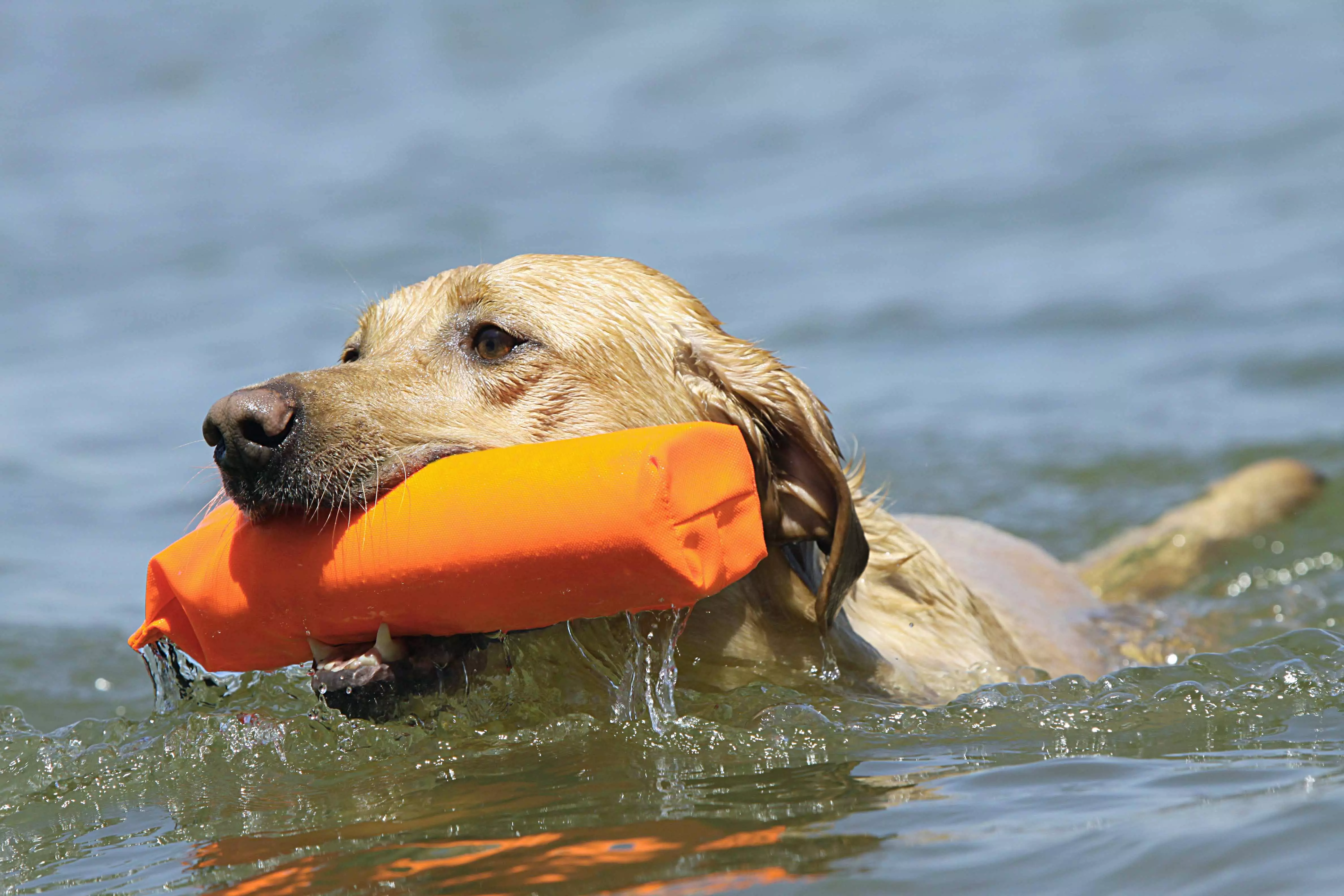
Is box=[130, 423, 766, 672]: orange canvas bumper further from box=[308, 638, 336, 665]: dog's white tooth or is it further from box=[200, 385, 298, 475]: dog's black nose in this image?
box=[200, 385, 298, 475]: dog's black nose

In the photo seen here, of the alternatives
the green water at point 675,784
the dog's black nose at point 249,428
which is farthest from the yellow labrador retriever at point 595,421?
the green water at point 675,784

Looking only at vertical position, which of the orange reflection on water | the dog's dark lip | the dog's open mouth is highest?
the dog's dark lip

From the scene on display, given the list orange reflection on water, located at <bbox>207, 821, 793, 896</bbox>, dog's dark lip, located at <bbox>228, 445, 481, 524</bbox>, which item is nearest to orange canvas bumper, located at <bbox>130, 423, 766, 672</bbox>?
dog's dark lip, located at <bbox>228, 445, 481, 524</bbox>

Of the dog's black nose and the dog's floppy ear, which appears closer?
the dog's black nose

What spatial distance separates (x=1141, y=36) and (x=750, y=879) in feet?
66.6

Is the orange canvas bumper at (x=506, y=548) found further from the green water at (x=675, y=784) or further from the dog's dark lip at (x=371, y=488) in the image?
the green water at (x=675, y=784)

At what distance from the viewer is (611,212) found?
16.3m

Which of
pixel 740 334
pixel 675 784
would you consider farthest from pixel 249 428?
pixel 740 334

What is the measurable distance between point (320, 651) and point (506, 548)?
2.22 feet

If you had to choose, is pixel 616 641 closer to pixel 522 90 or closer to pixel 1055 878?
pixel 1055 878

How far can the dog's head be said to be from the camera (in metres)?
3.98

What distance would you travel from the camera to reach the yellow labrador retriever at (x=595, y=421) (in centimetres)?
362

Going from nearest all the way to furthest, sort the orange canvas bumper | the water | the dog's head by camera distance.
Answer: the water, the orange canvas bumper, the dog's head

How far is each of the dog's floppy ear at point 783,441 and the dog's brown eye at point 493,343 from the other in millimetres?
497
